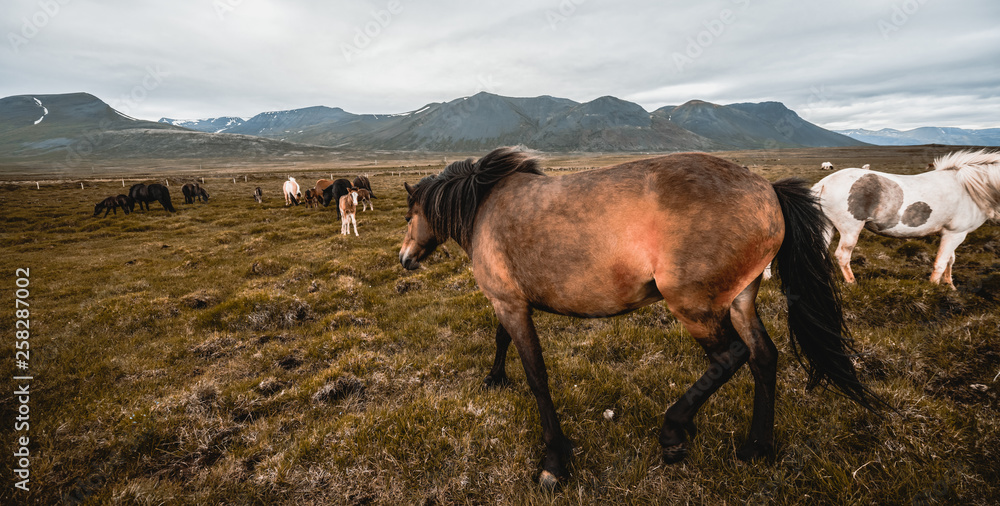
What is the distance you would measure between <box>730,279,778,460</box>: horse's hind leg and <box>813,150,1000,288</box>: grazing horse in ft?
15.9

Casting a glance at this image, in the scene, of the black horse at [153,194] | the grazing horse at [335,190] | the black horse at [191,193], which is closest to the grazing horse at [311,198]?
the grazing horse at [335,190]

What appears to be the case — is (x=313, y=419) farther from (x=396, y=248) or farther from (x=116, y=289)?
(x=116, y=289)

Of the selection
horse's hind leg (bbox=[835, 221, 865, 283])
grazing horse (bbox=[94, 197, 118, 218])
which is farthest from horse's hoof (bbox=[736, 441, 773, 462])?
grazing horse (bbox=[94, 197, 118, 218])

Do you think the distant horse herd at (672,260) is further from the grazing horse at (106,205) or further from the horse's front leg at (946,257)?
the grazing horse at (106,205)

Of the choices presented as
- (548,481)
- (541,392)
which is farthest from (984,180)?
(548,481)

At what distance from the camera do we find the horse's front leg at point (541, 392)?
3096 mm

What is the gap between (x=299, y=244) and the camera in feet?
45.3

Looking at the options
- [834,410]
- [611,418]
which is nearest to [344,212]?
[611,418]

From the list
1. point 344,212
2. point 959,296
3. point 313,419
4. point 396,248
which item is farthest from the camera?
point 344,212

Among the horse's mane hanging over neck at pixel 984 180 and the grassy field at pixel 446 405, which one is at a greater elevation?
the horse's mane hanging over neck at pixel 984 180

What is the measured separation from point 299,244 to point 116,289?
5.12 m

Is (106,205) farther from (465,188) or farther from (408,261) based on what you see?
(465,188)

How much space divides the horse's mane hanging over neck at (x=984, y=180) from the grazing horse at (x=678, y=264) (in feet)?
22.2

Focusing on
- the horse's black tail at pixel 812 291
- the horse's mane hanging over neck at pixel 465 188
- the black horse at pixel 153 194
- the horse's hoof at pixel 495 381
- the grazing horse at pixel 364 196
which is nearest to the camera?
the horse's black tail at pixel 812 291
